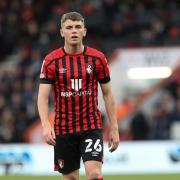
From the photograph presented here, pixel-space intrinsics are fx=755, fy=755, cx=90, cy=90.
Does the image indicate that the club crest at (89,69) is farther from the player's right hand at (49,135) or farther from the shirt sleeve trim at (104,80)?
the player's right hand at (49,135)

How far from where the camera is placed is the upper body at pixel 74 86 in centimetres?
695

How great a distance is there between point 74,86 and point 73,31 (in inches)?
20.2

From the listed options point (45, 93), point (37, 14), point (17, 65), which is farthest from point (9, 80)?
point (45, 93)

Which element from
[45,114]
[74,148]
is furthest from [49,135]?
[74,148]

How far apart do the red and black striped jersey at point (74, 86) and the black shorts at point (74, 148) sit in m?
0.06

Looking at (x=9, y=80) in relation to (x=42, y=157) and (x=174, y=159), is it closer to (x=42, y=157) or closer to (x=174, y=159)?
(x=42, y=157)

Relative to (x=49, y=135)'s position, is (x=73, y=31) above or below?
above

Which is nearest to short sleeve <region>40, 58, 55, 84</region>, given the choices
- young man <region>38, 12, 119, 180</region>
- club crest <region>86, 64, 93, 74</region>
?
young man <region>38, 12, 119, 180</region>

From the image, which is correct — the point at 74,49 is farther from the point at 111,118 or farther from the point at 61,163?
the point at 61,163

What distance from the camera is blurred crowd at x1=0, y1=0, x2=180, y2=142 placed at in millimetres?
17078

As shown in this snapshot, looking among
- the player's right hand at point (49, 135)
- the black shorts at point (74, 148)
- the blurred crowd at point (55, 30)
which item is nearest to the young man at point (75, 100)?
the black shorts at point (74, 148)

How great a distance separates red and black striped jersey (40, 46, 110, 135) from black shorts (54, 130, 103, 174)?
6cm

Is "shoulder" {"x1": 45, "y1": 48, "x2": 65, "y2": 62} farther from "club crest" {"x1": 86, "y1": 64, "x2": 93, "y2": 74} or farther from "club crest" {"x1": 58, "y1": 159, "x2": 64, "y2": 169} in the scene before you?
"club crest" {"x1": 58, "y1": 159, "x2": 64, "y2": 169}

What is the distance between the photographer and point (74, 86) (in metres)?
6.94
